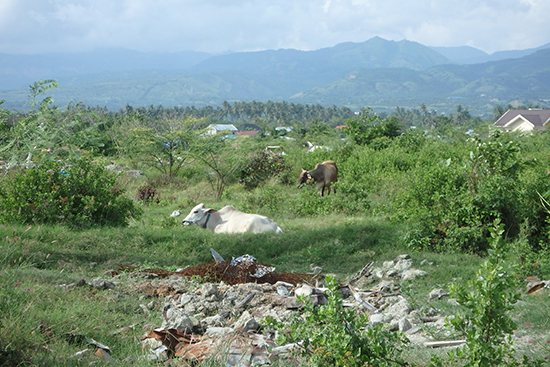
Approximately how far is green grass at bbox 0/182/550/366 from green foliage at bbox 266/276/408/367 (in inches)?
26.1

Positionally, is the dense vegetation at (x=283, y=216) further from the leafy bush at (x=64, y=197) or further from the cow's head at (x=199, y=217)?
the cow's head at (x=199, y=217)

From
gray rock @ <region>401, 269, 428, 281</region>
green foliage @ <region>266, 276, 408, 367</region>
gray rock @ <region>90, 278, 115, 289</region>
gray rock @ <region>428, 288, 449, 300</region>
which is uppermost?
green foliage @ <region>266, 276, 408, 367</region>

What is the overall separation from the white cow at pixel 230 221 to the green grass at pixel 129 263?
34 centimetres

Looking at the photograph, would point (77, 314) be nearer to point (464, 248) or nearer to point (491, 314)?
point (491, 314)

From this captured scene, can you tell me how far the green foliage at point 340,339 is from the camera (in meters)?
2.85

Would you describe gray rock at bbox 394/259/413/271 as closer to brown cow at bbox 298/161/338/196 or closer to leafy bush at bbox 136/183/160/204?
brown cow at bbox 298/161/338/196

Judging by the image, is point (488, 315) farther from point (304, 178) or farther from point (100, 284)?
point (304, 178)

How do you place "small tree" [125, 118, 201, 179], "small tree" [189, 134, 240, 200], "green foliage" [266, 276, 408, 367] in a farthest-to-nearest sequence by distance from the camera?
"small tree" [125, 118, 201, 179]
"small tree" [189, 134, 240, 200]
"green foliage" [266, 276, 408, 367]

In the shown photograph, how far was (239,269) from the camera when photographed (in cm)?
612

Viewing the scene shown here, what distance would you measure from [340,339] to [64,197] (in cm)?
717

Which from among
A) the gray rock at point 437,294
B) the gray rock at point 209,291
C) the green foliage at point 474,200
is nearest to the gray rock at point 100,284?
the gray rock at point 209,291

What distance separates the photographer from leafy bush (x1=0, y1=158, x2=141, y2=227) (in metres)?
8.08

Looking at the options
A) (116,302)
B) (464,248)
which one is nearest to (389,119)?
(464,248)

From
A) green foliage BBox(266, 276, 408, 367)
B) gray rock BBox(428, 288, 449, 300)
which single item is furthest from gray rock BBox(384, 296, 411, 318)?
green foliage BBox(266, 276, 408, 367)
